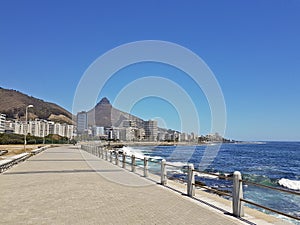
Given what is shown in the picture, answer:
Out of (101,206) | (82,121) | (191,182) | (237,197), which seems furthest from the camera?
(82,121)

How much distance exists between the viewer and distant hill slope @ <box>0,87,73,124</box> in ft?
538

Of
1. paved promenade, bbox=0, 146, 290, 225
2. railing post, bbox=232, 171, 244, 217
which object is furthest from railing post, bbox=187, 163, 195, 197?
railing post, bbox=232, 171, 244, 217

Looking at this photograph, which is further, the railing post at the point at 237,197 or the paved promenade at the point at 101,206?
the railing post at the point at 237,197

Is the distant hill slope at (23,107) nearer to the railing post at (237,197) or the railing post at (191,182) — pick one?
the railing post at (191,182)

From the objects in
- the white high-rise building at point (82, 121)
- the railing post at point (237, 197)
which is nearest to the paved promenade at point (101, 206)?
the railing post at point (237, 197)

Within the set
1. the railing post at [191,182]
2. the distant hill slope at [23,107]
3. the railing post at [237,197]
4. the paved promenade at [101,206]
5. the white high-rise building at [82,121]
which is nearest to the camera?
the paved promenade at [101,206]

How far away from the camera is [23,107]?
164000 millimetres

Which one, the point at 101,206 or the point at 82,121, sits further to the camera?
the point at 82,121

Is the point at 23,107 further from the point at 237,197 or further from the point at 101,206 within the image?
the point at 237,197

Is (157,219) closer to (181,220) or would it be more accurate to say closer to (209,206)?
(181,220)

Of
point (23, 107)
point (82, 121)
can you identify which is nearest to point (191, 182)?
point (82, 121)

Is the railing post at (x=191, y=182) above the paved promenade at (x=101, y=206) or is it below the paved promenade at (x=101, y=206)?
above

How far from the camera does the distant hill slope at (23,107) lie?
164 meters

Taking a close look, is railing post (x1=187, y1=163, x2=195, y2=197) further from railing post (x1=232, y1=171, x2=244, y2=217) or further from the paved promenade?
railing post (x1=232, y1=171, x2=244, y2=217)
